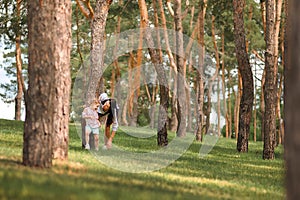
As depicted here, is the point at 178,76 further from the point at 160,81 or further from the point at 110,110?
the point at 110,110

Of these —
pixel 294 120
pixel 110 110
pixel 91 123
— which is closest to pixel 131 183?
pixel 294 120

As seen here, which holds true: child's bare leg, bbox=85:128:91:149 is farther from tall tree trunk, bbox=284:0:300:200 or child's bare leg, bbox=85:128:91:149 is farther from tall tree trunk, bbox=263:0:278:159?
tall tree trunk, bbox=284:0:300:200

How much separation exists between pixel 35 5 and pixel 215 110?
48453 mm

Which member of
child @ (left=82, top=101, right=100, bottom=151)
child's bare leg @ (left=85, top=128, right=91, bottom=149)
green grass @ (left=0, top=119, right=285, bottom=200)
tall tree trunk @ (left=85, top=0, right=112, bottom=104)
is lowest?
green grass @ (left=0, top=119, right=285, bottom=200)

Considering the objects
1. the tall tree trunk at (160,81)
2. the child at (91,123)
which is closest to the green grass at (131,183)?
the child at (91,123)

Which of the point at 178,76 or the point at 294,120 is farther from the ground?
the point at 178,76

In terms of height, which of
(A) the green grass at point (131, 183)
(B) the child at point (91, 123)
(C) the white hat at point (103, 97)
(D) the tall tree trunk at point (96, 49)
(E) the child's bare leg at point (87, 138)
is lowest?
(A) the green grass at point (131, 183)

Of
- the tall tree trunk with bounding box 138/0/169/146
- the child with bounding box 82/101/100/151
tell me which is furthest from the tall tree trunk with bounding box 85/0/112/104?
the tall tree trunk with bounding box 138/0/169/146

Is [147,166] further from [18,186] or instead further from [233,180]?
[18,186]

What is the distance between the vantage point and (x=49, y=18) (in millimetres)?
10469

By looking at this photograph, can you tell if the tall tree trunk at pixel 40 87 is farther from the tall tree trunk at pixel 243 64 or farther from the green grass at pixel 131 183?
the tall tree trunk at pixel 243 64

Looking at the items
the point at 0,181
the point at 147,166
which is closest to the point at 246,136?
the point at 147,166

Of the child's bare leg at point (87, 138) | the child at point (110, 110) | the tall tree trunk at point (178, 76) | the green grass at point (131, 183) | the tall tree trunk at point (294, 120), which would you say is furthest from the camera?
the tall tree trunk at point (178, 76)

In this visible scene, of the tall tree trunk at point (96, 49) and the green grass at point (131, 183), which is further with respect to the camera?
the tall tree trunk at point (96, 49)
